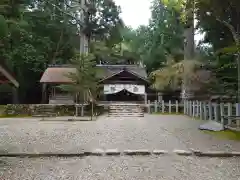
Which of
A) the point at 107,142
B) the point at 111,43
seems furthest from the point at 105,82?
the point at 107,142

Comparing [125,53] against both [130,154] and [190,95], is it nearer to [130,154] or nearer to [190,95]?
[190,95]

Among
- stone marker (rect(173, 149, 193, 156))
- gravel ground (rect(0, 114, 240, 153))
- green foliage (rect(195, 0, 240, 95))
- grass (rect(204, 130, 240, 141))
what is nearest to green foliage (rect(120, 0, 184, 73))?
green foliage (rect(195, 0, 240, 95))

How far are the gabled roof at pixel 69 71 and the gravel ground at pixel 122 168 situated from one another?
1915 cm

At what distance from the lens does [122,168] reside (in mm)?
6590

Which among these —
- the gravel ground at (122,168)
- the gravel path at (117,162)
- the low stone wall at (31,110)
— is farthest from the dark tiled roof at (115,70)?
the gravel ground at (122,168)

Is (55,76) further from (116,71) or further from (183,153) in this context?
(183,153)

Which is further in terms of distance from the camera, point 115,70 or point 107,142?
point 115,70

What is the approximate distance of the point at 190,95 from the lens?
78.5 ft

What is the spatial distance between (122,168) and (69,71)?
2086 cm

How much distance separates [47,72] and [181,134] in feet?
60.1

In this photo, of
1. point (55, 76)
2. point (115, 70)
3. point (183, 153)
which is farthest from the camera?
point (115, 70)

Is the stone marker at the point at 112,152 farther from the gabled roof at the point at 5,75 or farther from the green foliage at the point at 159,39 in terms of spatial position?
the green foliage at the point at 159,39

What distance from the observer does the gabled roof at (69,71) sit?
27266mm

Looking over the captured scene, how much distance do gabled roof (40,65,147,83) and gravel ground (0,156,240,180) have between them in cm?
1915
